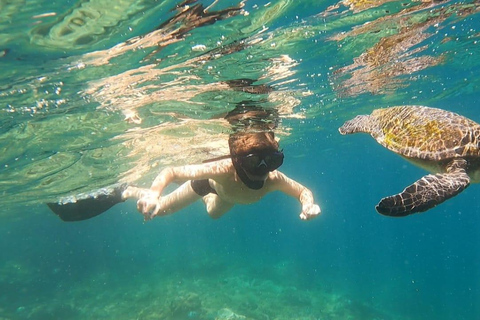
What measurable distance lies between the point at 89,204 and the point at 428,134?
10782mm

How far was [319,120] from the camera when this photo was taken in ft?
78.7

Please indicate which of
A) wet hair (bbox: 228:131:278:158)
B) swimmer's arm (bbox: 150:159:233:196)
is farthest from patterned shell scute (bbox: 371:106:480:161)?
swimmer's arm (bbox: 150:159:233:196)

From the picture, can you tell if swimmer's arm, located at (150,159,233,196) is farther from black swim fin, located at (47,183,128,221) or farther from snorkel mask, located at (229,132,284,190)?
black swim fin, located at (47,183,128,221)

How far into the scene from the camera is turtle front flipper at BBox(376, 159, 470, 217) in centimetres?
376

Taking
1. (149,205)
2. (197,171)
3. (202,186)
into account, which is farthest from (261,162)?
(202,186)

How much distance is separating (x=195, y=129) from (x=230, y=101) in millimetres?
3978

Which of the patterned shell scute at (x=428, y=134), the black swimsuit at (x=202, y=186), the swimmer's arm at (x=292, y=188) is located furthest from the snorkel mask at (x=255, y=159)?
the patterned shell scute at (x=428, y=134)

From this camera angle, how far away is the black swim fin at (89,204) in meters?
11.4

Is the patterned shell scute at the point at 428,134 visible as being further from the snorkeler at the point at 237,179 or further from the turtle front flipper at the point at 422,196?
the snorkeler at the point at 237,179

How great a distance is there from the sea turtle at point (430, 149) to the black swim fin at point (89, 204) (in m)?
8.49

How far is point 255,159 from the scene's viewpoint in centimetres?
630

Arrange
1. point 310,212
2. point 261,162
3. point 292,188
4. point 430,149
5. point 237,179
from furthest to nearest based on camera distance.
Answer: point 292,188
point 237,179
point 261,162
point 310,212
point 430,149

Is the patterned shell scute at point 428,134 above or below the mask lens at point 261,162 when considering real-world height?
below

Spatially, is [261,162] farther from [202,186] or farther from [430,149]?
[430,149]
